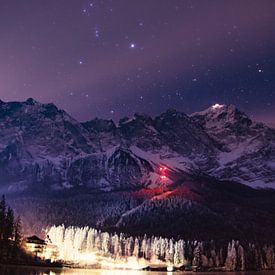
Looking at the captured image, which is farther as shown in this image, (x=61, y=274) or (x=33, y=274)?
(x=61, y=274)

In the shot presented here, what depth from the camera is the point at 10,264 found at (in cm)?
18262

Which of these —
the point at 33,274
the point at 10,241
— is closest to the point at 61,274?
the point at 33,274

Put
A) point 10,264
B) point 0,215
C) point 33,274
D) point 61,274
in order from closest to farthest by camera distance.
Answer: point 33,274, point 61,274, point 10,264, point 0,215

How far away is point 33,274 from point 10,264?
39912 millimetres

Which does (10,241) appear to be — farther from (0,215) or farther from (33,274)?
(33,274)

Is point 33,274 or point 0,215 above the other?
point 0,215

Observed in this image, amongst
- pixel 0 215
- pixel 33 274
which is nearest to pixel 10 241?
pixel 0 215

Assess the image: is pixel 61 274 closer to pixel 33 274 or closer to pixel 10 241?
pixel 33 274

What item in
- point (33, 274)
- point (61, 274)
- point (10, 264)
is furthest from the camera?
point (10, 264)

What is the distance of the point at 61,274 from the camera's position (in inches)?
6575

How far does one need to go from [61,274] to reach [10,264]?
2485 centimetres

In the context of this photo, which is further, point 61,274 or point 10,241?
point 10,241

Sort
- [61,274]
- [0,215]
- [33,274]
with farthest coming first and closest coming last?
[0,215]
[61,274]
[33,274]

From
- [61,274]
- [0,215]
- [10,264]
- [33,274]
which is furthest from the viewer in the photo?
[0,215]
